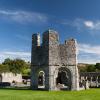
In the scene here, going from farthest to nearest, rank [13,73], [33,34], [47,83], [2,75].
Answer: [13,73]
[2,75]
[33,34]
[47,83]

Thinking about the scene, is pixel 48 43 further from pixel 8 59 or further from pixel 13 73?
pixel 8 59

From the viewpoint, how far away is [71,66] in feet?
105

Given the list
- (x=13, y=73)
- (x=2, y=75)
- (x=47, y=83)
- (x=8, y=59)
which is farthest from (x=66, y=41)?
(x=8, y=59)

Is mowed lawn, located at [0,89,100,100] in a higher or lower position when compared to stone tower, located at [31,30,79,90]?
lower

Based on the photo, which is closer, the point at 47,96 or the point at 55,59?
the point at 47,96

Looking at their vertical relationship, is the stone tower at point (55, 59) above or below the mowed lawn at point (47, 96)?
above

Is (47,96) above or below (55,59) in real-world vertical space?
below

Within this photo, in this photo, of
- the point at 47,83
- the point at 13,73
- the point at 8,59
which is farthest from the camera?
the point at 8,59

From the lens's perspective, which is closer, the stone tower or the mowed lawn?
the mowed lawn

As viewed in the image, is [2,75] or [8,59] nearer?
[2,75]

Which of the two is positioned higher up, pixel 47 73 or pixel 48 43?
pixel 48 43

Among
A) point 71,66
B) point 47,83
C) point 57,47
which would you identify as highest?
point 57,47

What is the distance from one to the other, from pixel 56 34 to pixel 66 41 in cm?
149

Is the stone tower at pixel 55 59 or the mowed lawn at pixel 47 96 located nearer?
the mowed lawn at pixel 47 96
